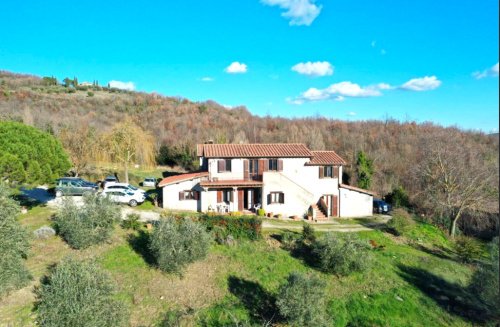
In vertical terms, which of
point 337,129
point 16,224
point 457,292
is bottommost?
point 457,292

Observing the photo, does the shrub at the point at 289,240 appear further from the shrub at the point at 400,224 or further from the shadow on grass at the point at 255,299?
the shrub at the point at 400,224

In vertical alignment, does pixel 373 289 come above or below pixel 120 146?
below

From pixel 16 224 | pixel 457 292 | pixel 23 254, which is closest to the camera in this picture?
pixel 16 224

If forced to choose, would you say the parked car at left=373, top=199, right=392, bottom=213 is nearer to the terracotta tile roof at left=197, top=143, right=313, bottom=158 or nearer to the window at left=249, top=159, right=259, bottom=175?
the terracotta tile roof at left=197, top=143, right=313, bottom=158

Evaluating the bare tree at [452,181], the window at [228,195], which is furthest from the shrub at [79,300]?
the bare tree at [452,181]

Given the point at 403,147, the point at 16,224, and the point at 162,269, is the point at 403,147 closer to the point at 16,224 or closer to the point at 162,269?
the point at 162,269

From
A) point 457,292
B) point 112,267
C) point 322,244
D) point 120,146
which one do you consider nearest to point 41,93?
point 120,146

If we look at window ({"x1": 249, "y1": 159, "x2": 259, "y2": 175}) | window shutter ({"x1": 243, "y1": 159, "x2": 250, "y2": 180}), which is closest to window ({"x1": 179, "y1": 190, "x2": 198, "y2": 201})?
window shutter ({"x1": 243, "y1": 159, "x2": 250, "y2": 180})

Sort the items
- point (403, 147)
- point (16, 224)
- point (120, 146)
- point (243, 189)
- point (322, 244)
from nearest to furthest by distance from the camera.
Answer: point (16, 224)
point (322, 244)
point (243, 189)
point (120, 146)
point (403, 147)
